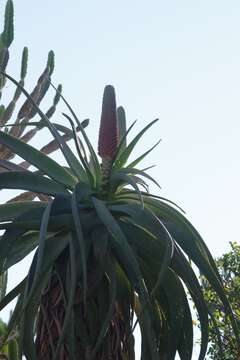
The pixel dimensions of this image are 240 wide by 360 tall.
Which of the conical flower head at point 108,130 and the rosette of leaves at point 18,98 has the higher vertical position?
the rosette of leaves at point 18,98

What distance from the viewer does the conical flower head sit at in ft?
19.6

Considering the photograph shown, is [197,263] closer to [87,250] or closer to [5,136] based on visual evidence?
[87,250]

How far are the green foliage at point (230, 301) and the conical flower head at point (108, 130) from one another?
200 inches

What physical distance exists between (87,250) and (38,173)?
0.85 metres

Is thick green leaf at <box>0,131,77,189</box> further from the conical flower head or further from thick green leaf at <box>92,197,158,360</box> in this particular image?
thick green leaf at <box>92,197,158,360</box>

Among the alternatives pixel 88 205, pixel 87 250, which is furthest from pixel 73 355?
pixel 88 205

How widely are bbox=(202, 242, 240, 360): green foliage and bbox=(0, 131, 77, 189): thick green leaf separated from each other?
520 centimetres

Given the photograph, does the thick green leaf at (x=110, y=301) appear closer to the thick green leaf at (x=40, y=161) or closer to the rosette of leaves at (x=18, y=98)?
the thick green leaf at (x=40, y=161)

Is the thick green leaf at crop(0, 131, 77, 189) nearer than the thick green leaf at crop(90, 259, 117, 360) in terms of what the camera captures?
No

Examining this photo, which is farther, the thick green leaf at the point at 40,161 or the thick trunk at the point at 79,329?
the thick green leaf at the point at 40,161

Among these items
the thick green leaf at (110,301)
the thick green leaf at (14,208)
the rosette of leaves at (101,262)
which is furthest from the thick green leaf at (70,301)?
the thick green leaf at (14,208)

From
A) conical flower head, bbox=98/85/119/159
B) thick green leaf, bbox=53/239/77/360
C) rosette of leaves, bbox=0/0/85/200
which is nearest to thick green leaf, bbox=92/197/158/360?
thick green leaf, bbox=53/239/77/360

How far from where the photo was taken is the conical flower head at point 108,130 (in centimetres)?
596

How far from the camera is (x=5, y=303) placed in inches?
226
